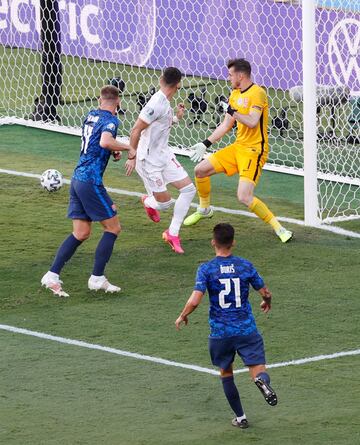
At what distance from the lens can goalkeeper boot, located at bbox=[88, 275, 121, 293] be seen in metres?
11.8

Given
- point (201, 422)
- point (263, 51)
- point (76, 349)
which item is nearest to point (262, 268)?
point (76, 349)

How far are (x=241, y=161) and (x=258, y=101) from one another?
68 centimetres

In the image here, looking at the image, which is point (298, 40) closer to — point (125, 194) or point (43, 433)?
point (125, 194)

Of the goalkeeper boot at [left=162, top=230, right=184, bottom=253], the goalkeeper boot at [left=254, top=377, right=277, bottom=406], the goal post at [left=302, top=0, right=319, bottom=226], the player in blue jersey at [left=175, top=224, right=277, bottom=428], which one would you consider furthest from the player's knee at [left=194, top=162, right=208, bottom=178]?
the goalkeeper boot at [left=254, top=377, right=277, bottom=406]

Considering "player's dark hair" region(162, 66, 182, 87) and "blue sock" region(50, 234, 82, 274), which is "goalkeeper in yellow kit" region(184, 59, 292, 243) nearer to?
"player's dark hair" region(162, 66, 182, 87)

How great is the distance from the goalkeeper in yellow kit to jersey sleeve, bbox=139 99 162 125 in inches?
28.0

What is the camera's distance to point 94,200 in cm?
1170

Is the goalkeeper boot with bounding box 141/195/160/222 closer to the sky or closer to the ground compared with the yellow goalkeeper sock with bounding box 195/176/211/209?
closer to the ground

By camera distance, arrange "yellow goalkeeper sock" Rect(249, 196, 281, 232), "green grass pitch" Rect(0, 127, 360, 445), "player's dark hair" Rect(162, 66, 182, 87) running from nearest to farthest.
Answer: "green grass pitch" Rect(0, 127, 360, 445) < "player's dark hair" Rect(162, 66, 182, 87) < "yellow goalkeeper sock" Rect(249, 196, 281, 232)

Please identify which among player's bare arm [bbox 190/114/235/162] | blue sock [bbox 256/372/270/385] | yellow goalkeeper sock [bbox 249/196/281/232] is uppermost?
player's bare arm [bbox 190/114/235/162]

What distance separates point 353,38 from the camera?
17.1 m

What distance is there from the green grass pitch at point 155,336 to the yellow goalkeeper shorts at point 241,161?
72cm

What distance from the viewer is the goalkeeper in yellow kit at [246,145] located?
13.2 m

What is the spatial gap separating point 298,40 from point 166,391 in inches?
390
